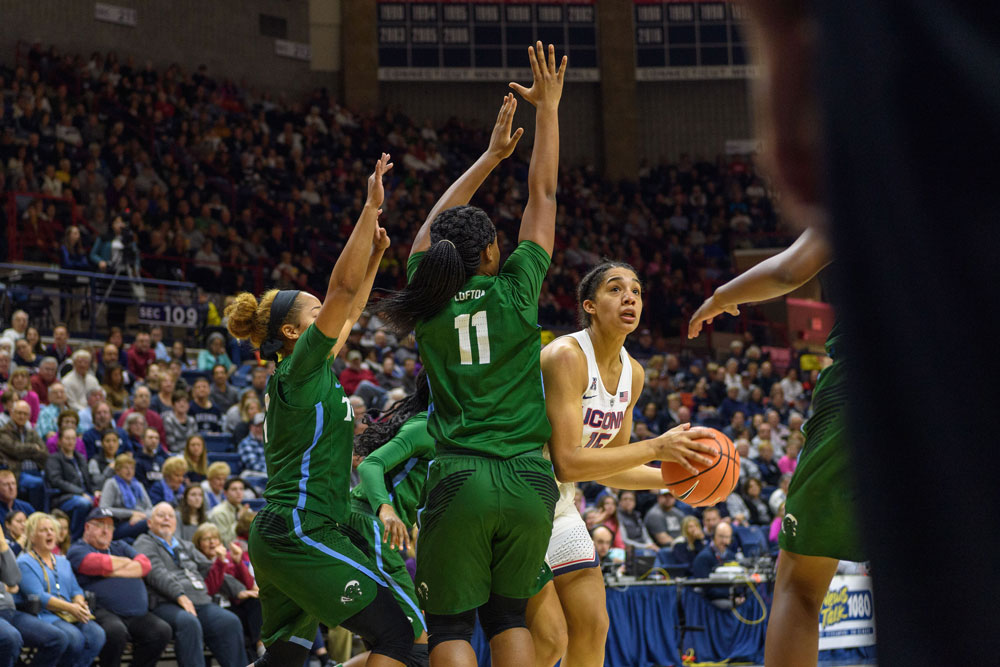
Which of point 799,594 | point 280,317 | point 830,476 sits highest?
point 280,317

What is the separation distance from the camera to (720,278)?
82.3 ft

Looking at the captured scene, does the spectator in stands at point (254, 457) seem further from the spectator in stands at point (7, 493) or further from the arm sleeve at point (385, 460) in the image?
the arm sleeve at point (385, 460)

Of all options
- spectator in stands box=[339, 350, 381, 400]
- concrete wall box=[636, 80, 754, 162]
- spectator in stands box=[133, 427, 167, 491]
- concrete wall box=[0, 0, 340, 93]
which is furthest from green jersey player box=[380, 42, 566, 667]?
concrete wall box=[636, 80, 754, 162]

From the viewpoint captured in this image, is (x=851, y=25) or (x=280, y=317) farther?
(x=280, y=317)

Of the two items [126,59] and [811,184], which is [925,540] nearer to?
[811,184]

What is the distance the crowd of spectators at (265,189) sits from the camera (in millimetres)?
17672

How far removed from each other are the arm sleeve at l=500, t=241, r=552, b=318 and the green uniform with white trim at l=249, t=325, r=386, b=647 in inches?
30.3

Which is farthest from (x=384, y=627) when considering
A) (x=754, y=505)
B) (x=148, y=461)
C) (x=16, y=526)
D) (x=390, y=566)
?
(x=754, y=505)

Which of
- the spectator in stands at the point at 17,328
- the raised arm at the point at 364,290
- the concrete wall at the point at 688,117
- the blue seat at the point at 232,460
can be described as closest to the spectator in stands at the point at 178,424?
the blue seat at the point at 232,460

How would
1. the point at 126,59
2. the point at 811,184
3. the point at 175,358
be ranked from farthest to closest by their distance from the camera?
the point at 126,59, the point at 175,358, the point at 811,184

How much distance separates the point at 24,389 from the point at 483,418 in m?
8.46

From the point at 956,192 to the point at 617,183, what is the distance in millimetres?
27771

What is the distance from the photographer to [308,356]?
422 cm

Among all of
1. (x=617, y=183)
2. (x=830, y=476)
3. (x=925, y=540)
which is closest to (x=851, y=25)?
(x=925, y=540)
